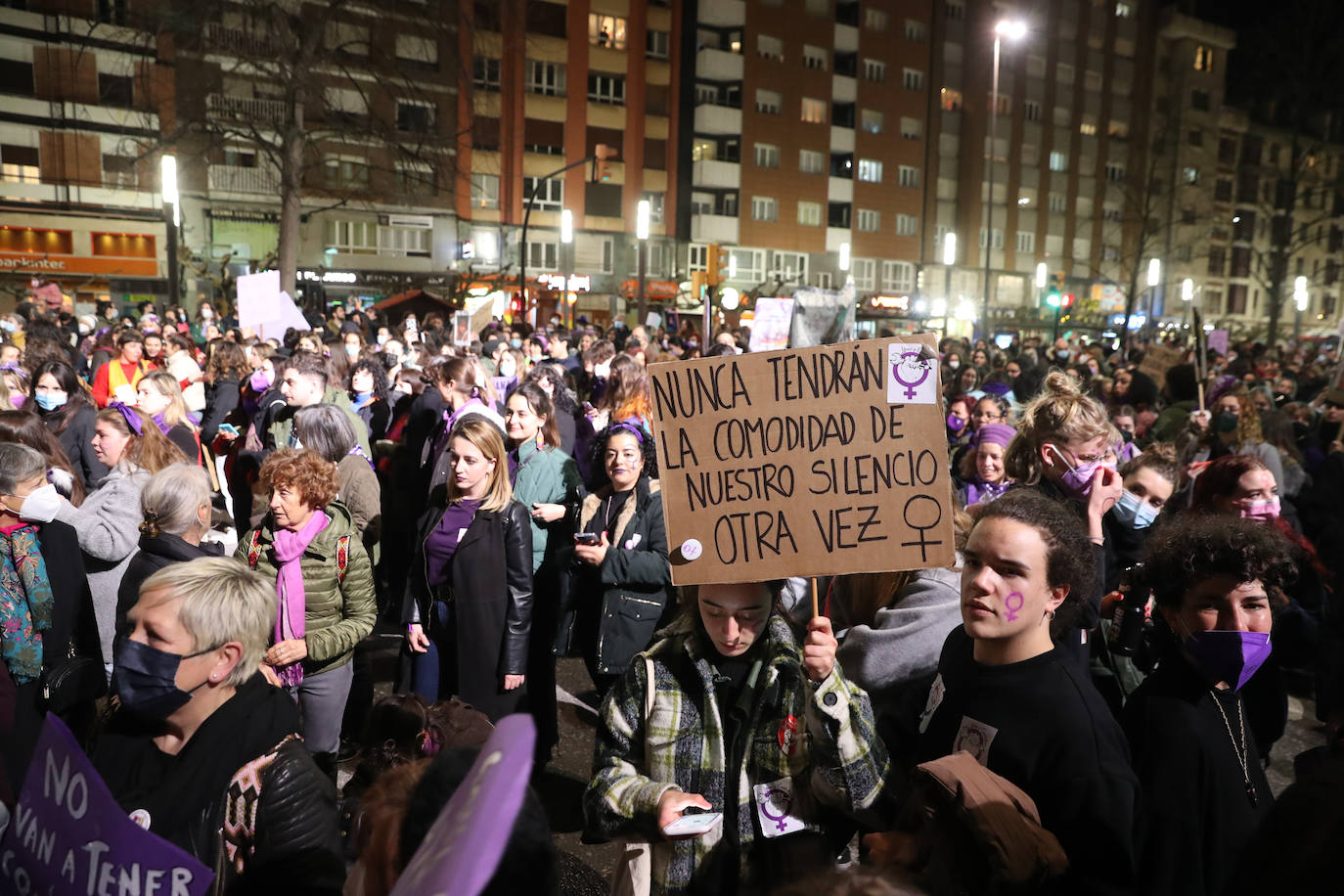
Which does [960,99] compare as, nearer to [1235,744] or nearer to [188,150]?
[188,150]

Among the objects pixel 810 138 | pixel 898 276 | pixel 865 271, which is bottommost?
pixel 898 276

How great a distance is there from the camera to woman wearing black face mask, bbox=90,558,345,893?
7.29ft

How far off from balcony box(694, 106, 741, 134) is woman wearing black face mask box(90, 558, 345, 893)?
5003cm

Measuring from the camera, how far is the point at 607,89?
46.8m

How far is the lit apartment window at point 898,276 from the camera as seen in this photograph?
56.0 m

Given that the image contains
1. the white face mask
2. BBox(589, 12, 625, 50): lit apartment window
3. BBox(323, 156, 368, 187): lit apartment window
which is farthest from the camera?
BBox(589, 12, 625, 50): lit apartment window

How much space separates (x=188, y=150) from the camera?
118 ft

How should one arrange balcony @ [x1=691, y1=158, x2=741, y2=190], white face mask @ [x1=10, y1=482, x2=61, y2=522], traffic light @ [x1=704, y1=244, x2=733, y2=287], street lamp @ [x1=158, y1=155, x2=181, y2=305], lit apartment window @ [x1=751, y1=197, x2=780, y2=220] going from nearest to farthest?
white face mask @ [x1=10, y1=482, x2=61, y2=522]
street lamp @ [x1=158, y1=155, x2=181, y2=305]
traffic light @ [x1=704, y1=244, x2=733, y2=287]
balcony @ [x1=691, y1=158, x2=741, y2=190]
lit apartment window @ [x1=751, y1=197, x2=780, y2=220]

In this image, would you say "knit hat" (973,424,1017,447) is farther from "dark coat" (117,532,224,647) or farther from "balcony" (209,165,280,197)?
"balcony" (209,165,280,197)

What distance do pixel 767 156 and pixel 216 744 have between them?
173 feet

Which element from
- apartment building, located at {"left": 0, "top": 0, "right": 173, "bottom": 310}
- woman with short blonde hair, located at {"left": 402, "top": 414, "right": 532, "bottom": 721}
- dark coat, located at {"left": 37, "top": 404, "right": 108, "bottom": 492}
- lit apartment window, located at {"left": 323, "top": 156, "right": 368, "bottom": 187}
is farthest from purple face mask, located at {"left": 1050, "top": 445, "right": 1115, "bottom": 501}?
lit apartment window, located at {"left": 323, "top": 156, "right": 368, "bottom": 187}

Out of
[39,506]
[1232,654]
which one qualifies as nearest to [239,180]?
[39,506]

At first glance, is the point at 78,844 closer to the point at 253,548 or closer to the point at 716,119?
the point at 253,548

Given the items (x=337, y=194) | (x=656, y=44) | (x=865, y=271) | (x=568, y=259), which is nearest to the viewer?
(x=568, y=259)
